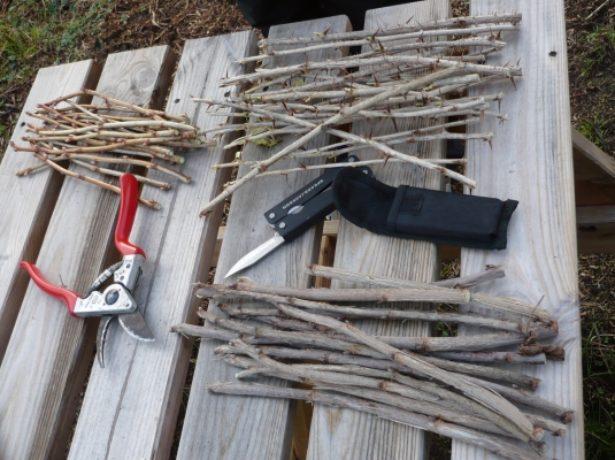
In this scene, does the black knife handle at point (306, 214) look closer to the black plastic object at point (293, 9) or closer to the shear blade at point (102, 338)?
the shear blade at point (102, 338)

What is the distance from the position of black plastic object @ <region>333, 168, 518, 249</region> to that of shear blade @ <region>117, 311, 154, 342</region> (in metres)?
0.58

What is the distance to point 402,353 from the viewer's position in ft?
4.06

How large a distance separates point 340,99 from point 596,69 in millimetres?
1612

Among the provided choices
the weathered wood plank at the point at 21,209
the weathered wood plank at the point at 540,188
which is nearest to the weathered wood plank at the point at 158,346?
the weathered wood plank at the point at 21,209

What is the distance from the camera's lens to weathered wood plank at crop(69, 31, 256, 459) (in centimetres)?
150

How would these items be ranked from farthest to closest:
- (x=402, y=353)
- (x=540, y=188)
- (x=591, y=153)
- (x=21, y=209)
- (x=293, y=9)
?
1. (x=293, y=9)
2. (x=21, y=209)
3. (x=591, y=153)
4. (x=540, y=188)
5. (x=402, y=353)

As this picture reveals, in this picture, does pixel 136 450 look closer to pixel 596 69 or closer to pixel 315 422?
pixel 315 422

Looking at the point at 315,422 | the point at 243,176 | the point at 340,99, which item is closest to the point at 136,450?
the point at 315,422

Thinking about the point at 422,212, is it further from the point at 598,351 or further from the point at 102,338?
the point at 598,351

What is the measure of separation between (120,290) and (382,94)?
0.83m

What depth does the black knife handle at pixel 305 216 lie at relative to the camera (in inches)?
60.4

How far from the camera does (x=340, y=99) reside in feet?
5.28

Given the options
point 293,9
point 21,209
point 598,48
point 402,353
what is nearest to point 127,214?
point 21,209

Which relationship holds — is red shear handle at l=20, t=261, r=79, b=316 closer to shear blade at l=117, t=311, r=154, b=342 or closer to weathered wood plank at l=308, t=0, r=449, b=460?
shear blade at l=117, t=311, r=154, b=342
